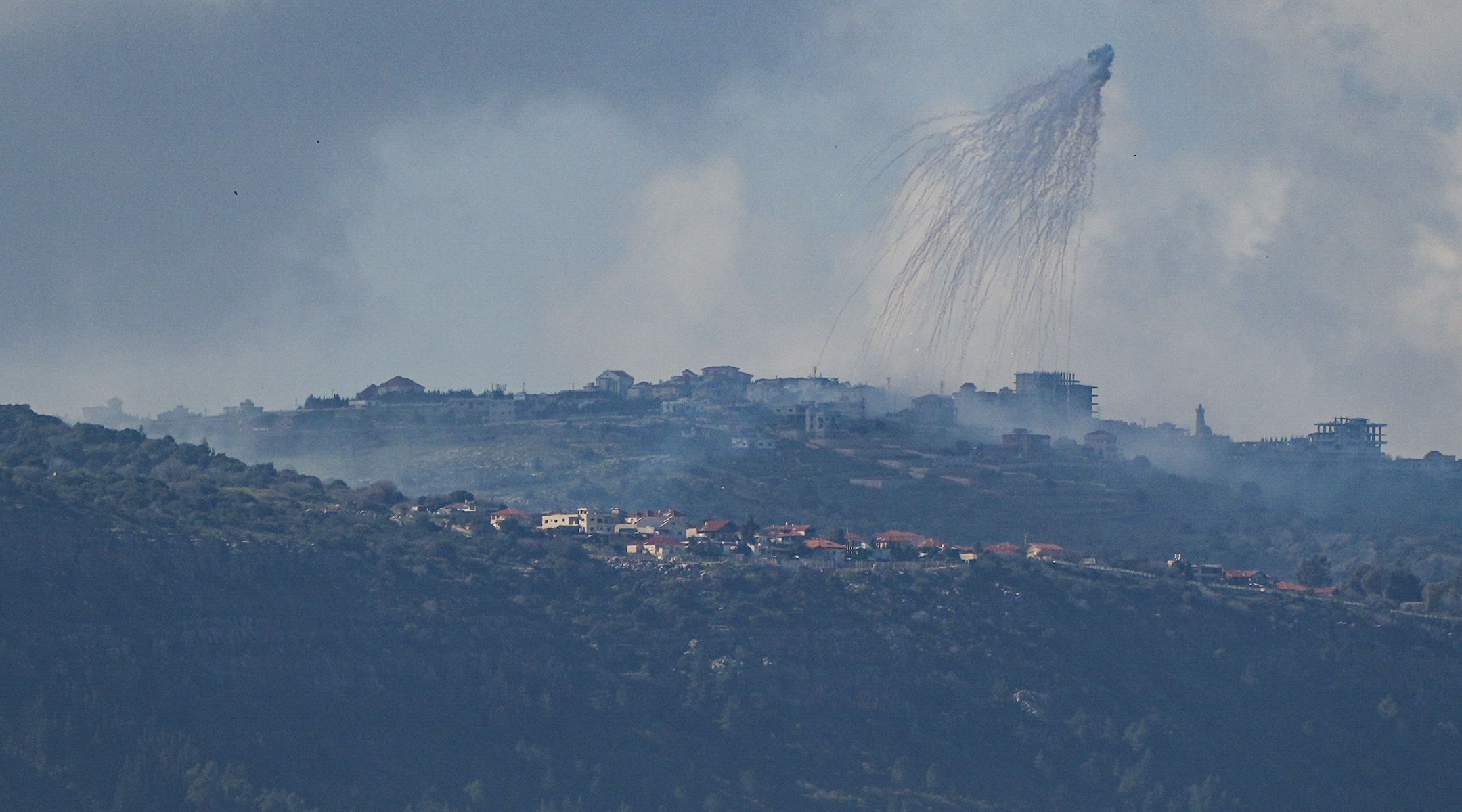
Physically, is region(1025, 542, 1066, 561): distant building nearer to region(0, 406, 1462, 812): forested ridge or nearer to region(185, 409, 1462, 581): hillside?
region(0, 406, 1462, 812): forested ridge

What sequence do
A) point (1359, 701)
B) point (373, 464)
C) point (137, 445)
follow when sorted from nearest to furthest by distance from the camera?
point (1359, 701)
point (137, 445)
point (373, 464)

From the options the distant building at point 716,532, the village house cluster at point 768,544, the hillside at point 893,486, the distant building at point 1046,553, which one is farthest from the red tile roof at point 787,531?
the hillside at point 893,486

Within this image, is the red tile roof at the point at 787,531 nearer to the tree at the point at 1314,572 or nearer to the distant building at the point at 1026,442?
the tree at the point at 1314,572

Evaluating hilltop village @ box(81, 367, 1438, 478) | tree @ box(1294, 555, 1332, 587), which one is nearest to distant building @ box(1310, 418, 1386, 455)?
hilltop village @ box(81, 367, 1438, 478)

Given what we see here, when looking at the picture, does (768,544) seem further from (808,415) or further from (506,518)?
(808,415)

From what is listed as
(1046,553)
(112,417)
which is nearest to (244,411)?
(112,417)

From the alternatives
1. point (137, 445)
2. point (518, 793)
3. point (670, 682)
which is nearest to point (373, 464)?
point (137, 445)

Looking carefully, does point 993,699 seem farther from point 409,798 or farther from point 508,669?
point 409,798
